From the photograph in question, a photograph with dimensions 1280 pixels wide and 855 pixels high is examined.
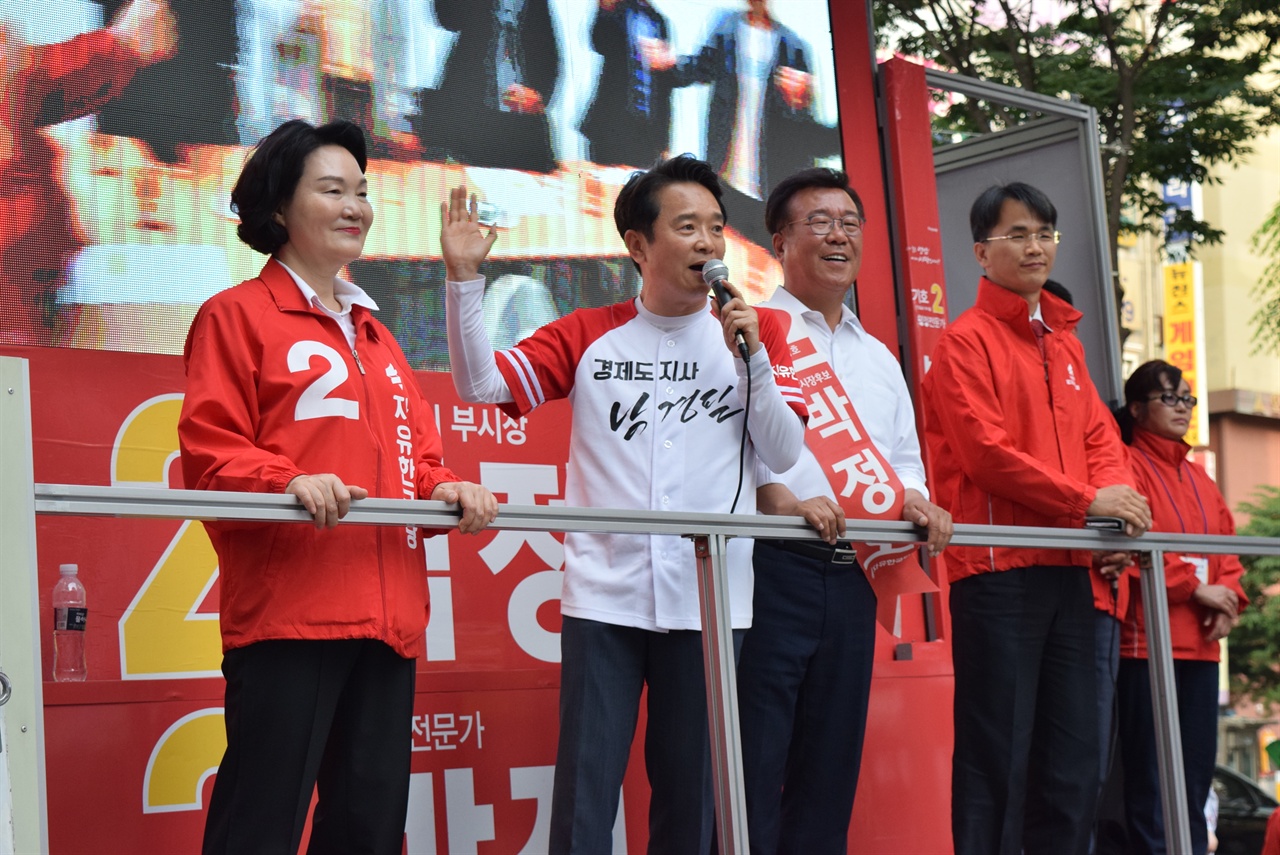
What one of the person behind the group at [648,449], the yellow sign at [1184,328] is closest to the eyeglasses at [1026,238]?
the person behind the group at [648,449]

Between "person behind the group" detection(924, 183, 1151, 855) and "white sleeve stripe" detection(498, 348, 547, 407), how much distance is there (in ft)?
3.61

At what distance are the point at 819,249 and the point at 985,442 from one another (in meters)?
0.60

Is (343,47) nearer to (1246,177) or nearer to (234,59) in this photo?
(234,59)

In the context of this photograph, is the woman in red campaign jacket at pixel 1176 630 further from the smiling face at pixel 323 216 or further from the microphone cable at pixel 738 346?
the smiling face at pixel 323 216

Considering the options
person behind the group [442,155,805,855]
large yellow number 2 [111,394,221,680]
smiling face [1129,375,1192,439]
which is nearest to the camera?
person behind the group [442,155,805,855]

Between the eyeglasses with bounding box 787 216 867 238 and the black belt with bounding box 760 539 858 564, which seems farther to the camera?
the eyeglasses with bounding box 787 216 867 238

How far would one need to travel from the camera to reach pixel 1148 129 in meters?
8.59

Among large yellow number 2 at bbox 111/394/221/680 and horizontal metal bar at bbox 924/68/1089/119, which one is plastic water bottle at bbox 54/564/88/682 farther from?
horizontal metal bar at bbox 924/68/1089/119

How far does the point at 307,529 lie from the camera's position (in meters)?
2.42

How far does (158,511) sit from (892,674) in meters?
3.08

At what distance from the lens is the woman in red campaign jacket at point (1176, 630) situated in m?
4.41

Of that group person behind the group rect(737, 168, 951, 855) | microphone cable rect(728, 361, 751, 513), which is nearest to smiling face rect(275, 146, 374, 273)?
microphone cable rect(728, 361, 751, 513)

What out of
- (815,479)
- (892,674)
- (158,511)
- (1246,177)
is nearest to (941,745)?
(892,674)

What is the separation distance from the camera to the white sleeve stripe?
2936mm
